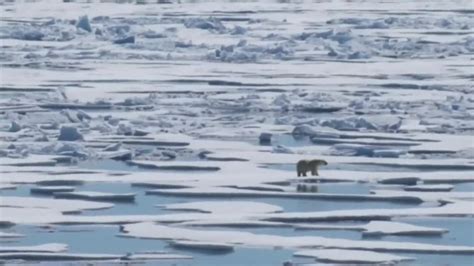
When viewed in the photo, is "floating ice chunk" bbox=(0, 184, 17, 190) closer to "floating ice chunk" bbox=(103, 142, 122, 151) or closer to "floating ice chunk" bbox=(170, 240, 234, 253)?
"floating ice chunk" bbox=(103, 142, 122, 151)

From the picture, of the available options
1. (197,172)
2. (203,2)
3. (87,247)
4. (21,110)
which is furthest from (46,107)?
(203,2)

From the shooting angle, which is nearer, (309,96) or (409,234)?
(409,234)

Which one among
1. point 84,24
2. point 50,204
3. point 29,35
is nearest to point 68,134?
point 50,204

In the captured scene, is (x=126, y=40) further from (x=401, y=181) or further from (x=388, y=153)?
(x=401, y=181)

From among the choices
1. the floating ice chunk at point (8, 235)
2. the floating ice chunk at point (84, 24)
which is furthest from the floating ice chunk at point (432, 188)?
the floating ice chunk at point (84, 24)

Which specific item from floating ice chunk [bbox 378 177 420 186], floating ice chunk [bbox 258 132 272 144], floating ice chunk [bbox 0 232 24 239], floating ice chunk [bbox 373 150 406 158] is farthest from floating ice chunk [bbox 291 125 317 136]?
floating ice chunk [bbox 0 232 24 239]

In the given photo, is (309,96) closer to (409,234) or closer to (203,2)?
(409,234)
